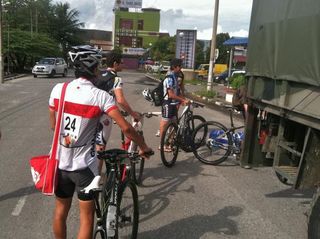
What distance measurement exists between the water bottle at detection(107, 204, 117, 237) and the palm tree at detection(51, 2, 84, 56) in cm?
7383

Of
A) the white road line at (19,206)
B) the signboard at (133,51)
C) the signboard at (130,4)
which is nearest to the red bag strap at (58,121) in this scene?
the white road line at (19,206)

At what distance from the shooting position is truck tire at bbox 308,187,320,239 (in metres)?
4.37

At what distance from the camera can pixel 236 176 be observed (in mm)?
7781

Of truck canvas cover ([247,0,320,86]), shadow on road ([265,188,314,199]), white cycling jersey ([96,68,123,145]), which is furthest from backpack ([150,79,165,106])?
shadow on road ([265,188,314,199])

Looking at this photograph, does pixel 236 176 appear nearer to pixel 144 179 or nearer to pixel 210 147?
pixel 210 147

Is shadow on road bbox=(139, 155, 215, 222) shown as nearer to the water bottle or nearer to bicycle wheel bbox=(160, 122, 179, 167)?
bicycle wheel bbox=(160, 122, 179, 167)

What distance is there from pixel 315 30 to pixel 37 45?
44294 millimetres

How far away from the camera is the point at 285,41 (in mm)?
5430

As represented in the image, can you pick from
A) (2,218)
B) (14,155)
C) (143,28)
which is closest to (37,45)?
(14,155)

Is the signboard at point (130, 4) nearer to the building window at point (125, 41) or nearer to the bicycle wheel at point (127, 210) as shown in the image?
the building window at point (125, 41)

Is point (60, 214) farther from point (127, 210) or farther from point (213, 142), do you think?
point (213, 142)

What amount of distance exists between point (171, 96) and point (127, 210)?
469 centimetres

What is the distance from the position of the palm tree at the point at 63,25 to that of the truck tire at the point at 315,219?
7358 cm

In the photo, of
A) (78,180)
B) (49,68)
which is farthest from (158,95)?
(49,68)
